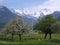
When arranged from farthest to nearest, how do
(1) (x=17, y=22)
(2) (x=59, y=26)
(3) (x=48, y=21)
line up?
(3) (x=48, y=21)
(1) (x=17, y=22)
(2) (x=59, y=26)

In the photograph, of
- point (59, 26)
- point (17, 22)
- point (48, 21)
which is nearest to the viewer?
point (59, 26)

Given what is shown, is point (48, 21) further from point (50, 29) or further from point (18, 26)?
point (18, 26)

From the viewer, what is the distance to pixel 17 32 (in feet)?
278

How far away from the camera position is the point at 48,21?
312 feet

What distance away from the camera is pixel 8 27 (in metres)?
89.7

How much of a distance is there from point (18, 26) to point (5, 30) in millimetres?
5683

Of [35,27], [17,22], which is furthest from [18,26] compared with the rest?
[35,27]

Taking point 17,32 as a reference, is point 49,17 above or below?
above

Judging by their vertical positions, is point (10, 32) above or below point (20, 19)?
below

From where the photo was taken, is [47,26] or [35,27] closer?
[47,26]

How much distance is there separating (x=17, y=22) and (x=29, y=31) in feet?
21.7

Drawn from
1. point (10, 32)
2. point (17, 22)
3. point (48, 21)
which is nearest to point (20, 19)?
point (17, 22)

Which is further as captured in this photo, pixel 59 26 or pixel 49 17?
pixel 49 17

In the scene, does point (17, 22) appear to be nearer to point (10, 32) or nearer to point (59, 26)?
point (10, 32)
